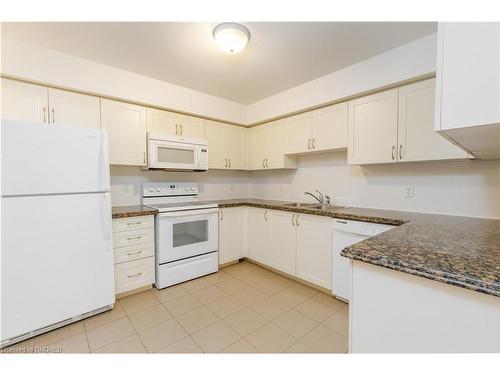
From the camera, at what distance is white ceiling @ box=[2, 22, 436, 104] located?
1.70m

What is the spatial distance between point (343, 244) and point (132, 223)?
205 cm

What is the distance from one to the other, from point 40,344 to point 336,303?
237 cm

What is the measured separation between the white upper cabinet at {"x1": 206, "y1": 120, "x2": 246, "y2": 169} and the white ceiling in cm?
75

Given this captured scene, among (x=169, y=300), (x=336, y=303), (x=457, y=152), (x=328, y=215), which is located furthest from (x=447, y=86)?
(x=169, y=300)

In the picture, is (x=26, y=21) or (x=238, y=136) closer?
(x=26, y=21)

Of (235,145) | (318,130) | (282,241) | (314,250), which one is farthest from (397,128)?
(235,145)

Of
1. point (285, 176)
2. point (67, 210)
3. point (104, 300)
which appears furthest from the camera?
point (285, 176)

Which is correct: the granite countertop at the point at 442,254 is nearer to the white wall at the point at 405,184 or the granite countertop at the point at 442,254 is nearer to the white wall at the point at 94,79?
the white wall at the point at 405,184

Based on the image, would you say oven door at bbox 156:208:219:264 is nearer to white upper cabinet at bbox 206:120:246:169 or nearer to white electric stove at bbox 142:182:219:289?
white electric stove at bbox 142:182:219:289

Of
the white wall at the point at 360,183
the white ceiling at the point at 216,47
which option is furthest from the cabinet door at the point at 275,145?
the white ceiling at the point at 216,47

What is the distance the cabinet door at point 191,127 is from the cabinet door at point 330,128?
145 cm

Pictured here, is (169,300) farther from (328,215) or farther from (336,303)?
(328,215)

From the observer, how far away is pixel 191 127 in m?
2.96

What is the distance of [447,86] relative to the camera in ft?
2.39
